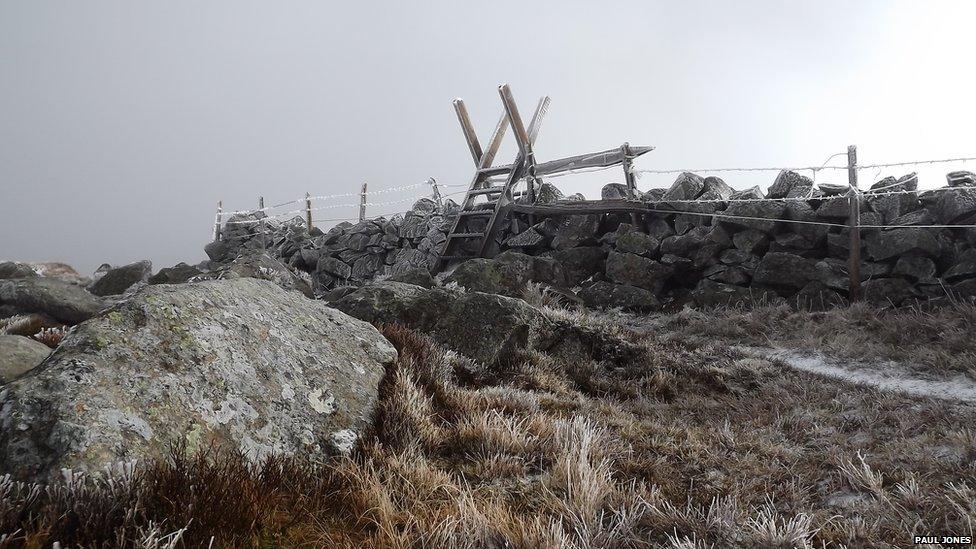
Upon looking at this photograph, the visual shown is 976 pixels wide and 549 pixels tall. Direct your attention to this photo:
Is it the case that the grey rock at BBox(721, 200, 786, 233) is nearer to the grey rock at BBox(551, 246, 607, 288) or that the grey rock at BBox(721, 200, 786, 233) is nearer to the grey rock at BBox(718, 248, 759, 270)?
the grey rock at BBox(718, 248, 759, 270)

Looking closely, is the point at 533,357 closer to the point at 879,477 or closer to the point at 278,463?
the point at 879,477

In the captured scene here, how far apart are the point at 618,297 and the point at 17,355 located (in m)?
9.43

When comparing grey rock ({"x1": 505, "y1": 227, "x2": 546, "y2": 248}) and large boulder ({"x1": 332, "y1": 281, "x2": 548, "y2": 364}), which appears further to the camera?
grey rock ({"x1": 505, "y1": 227, "x2": 546, "y2": 248})

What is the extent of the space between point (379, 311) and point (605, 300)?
245 inches

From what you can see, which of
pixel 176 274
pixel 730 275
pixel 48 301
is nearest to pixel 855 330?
pixel 730 275

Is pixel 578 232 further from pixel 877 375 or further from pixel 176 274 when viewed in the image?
pixel 176 274

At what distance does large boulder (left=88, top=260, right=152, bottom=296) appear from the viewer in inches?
533

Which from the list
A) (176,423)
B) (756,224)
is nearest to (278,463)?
(176,423)

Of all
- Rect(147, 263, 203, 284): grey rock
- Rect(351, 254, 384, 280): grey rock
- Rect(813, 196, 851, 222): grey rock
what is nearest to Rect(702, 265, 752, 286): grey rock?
Rect(813, 196, 851, 222): grey rock

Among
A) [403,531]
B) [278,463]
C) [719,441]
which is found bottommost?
[719,441]

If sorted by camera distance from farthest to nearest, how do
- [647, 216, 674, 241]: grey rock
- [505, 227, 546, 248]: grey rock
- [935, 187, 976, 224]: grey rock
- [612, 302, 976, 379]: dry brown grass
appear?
[505, 227, 546, 248]: grey rock → [647, 216, 674, 241]: grey rock → [935, 187, 976, 224]: grey rock → [612, 302, 976, 379]: dry brown grass

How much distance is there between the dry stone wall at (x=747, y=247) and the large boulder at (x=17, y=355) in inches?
264

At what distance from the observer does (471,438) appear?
3242 millimetres

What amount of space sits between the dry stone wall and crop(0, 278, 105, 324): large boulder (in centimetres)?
672
